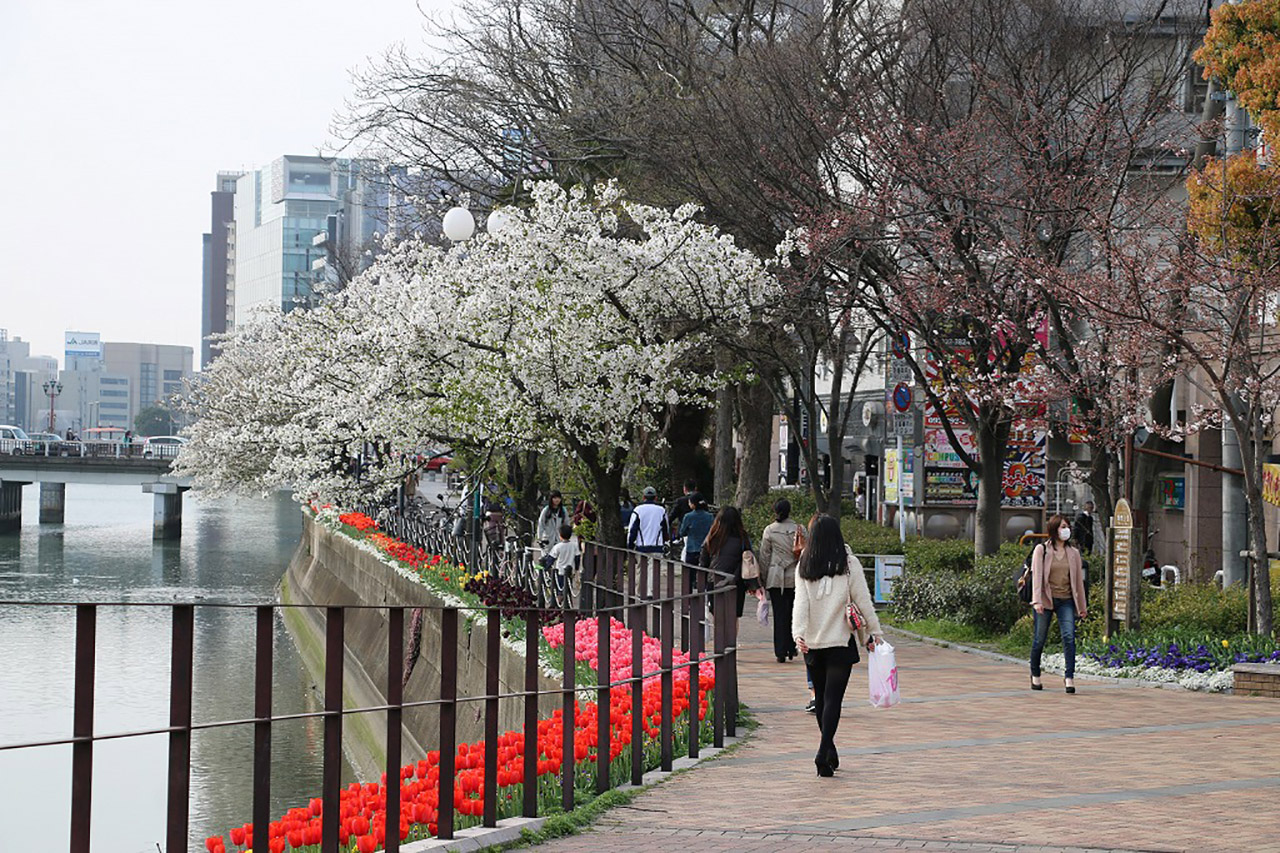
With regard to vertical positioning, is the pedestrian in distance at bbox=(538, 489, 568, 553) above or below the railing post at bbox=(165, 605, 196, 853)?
above

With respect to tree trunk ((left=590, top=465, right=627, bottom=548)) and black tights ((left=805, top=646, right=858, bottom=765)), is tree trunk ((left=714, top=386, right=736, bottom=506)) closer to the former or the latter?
tree trunk ((left=590, top=465, right=627, bottom=548))

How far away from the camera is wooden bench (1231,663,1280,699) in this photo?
1397 cm

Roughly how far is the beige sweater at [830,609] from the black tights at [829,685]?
92mm

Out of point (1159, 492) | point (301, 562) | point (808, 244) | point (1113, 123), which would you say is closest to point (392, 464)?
point (808, 244)

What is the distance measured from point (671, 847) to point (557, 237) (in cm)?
1445

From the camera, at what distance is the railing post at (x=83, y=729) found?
5.62 metres

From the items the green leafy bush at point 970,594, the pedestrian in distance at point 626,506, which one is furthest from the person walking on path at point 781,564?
the pedestrian in distance at point 626,506

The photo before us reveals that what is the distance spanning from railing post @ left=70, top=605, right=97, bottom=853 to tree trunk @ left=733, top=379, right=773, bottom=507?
26194mm

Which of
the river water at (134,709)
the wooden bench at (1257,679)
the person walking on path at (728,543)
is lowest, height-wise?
the river water at (134,709)

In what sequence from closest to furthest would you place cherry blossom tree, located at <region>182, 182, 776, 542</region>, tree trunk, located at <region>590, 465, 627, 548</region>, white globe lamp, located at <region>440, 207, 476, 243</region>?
1. white globe lamp, located at <region>440, 207, 476, 243</region>
2. cherry blossom tree, located at <region>182, 182, 776, 542</region>
3. tree trunk, located at <region>590, 465, 627, 548</region>

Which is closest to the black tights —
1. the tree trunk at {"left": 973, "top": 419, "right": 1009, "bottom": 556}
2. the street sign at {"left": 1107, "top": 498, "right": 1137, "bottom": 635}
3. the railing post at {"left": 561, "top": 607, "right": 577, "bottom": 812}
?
the railing post at {"left": 561, "top": 607, "right": 577, "bottom": 812}

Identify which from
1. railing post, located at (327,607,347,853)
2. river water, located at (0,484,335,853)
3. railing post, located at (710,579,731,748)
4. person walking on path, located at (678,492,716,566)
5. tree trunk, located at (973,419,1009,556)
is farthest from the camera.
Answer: tree trunk, located at (973,419,1009,556)

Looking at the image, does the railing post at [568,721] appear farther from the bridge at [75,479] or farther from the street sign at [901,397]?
the bridge at [75,479]

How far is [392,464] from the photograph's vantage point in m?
27.3
